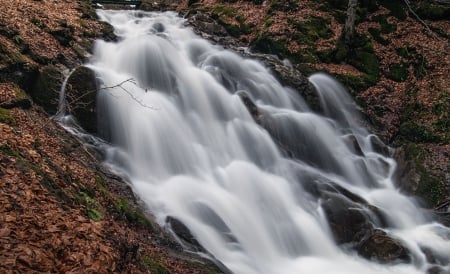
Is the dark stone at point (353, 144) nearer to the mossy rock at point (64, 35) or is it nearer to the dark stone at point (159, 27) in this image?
the mossy rock at point (64, 35)

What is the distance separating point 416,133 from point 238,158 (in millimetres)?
6532

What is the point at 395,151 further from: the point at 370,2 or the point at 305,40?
the point at 370,2

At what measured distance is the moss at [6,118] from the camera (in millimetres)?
7164

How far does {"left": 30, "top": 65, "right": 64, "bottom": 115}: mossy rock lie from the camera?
406 inches

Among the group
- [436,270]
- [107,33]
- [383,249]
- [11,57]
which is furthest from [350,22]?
[11,57]

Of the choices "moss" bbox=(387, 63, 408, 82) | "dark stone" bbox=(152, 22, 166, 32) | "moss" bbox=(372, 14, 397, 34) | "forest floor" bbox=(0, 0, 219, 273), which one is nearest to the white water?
"forest floor" bbox=(0, 0, 219, 273)

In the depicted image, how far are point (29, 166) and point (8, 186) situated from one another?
778 millimetres

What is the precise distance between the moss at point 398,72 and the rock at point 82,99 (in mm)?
11871

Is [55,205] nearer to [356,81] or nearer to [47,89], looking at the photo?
[47,89]

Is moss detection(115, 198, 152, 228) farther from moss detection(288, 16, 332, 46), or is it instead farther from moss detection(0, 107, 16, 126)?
moss detection(288, 16, 332, 46)

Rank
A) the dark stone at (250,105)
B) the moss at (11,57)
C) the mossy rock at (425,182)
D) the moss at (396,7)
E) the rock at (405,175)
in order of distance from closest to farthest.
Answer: the moss at (11,57)
the mossy rock at (425,182)
the rock at (405,175)
the dark stone at (250,105)
the moss at (396,7)

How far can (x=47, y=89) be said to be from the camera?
10.6m

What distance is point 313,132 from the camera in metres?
14.1

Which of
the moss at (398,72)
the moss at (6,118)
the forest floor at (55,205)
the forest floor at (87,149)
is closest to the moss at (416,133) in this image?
the forest floor at (87,149)
